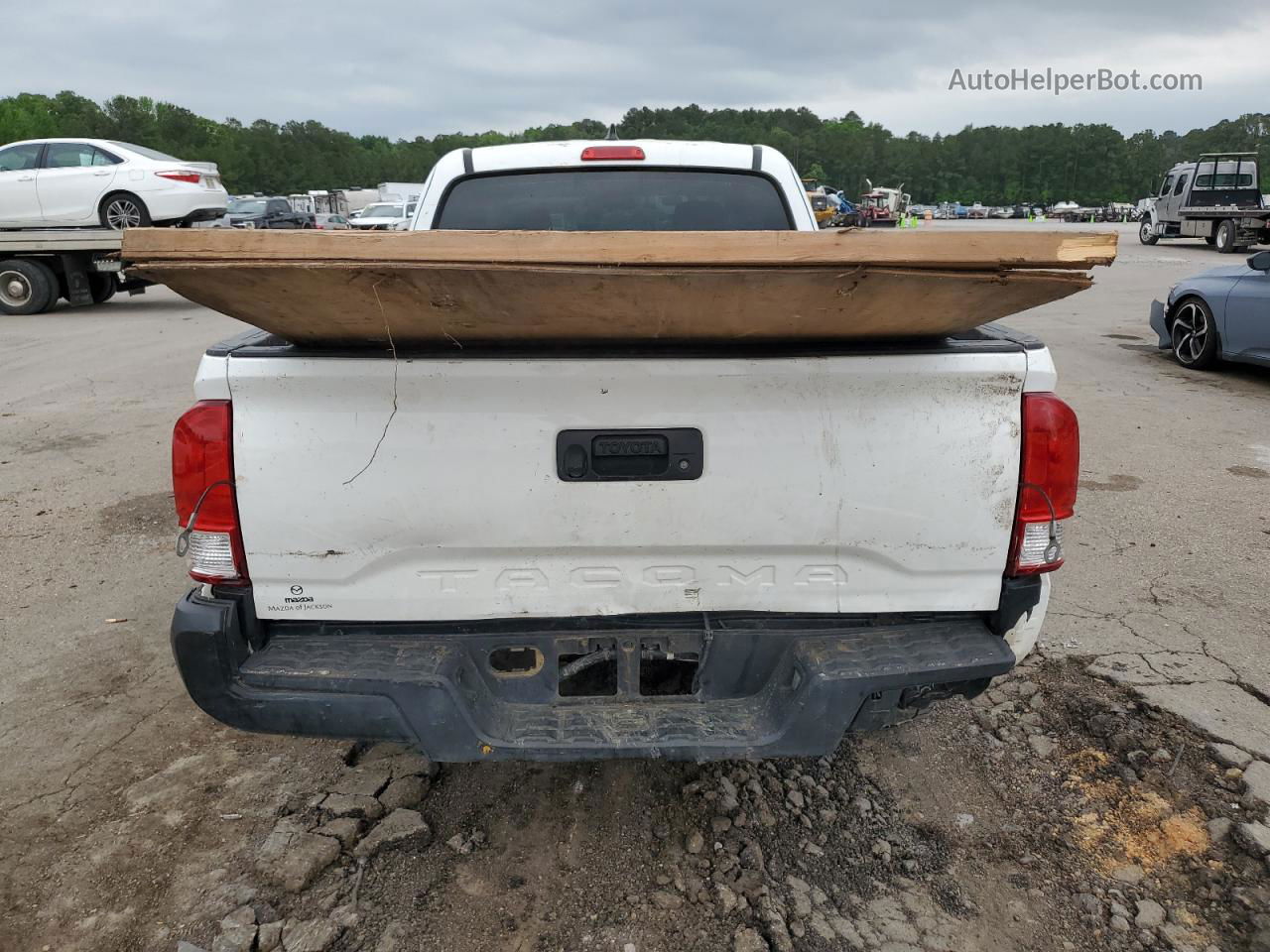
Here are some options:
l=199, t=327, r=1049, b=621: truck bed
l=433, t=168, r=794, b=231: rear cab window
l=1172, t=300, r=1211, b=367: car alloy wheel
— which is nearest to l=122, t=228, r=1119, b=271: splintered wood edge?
l=199, t=327, r=1049, b=621: truck bed

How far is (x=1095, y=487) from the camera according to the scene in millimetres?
5867

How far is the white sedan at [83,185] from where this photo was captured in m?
14.5

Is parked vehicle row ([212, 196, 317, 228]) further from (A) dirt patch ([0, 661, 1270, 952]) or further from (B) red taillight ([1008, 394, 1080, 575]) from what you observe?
(B) red taillight ([1008, 394, 1080, 575])

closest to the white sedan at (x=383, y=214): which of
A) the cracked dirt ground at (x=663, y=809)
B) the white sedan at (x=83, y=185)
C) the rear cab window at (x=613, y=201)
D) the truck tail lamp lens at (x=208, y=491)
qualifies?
the white sedan at (x=83, y=185)

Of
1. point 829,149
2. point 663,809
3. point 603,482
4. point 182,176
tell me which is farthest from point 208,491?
point 829,149

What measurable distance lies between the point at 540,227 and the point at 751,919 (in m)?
2.70

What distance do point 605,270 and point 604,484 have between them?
607 millimetres

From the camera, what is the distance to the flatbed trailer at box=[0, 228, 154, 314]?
13.8 metres

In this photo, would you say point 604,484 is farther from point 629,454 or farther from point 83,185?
point 83,185

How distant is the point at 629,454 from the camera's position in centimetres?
223

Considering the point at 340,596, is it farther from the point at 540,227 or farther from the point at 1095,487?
the point at 1095,487

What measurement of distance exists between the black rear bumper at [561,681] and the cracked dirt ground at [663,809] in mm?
492

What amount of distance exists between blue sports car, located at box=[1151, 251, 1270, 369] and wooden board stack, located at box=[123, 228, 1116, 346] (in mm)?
8041

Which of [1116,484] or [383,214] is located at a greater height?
[383,214]
